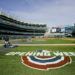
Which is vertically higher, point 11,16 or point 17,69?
point 11,16

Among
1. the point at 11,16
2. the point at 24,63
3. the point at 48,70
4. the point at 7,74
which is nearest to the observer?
the point at 7,74

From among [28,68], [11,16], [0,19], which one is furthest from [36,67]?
[11,16]

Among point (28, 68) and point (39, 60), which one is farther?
point (39, 60)

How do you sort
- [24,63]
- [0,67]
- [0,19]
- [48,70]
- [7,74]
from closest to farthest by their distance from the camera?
1. [7,74]
2. [48,70]
3. [0,67]
4. [24,63]
5. [0,19]

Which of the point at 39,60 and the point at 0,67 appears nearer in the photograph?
the point at 0,67

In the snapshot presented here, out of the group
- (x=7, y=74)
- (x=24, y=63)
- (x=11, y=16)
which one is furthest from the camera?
(x=11, y=16)

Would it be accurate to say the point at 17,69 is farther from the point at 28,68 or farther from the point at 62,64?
the point at 62,64

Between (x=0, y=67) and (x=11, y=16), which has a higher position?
(x=11, y=16)

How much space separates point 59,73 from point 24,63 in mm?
7787

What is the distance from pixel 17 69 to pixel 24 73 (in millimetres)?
2432

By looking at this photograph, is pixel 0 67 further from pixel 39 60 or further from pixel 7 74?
pixel 39 60

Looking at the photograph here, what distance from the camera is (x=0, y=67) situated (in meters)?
29.3

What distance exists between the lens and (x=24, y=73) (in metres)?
26.1

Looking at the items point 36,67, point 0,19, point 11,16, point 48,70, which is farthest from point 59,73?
point 11,16
